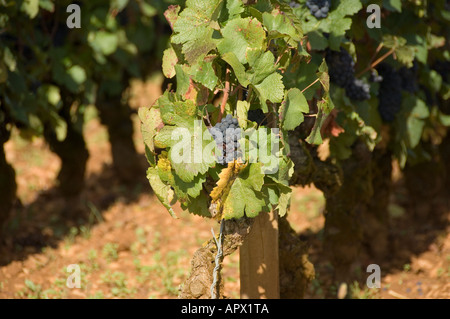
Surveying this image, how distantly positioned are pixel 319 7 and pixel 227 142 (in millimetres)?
1066

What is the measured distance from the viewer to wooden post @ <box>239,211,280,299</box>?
3121 millimetres

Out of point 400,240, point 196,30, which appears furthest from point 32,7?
point 400,240

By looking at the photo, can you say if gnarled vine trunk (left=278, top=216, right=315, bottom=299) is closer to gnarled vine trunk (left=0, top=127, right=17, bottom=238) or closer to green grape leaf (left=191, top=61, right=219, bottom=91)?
green grape leaf (left=191, top=61, right=219, bottom=91)

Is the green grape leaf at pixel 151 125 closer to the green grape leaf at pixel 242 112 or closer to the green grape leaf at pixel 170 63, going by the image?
the green grape leaf at pixel 170 63

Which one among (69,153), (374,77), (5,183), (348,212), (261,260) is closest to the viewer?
(261,260)

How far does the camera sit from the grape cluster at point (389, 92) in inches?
152

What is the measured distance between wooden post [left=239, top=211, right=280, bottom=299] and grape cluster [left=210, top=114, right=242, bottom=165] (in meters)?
0.74

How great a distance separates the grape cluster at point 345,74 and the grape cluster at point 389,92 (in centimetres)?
50

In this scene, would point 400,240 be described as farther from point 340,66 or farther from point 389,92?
point 340,66

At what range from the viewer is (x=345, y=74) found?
3328mm

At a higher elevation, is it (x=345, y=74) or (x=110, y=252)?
(x=345, y=74)

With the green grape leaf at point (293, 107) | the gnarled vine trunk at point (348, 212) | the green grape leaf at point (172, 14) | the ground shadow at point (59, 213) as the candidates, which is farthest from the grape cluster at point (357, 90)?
the ground shadow at point (59, 213)
